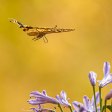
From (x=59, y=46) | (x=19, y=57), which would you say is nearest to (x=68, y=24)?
(x=59, y=46)

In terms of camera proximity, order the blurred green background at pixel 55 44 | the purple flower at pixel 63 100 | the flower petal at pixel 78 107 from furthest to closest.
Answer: the blurred green background at pixel 55 44 < the purple flower at pixel 63 100 < the flower petal at pixel 78 107

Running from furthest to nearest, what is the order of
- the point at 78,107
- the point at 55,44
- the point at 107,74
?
1. the point at 55,44
2. the point at 107,74
3. the point at 78,107

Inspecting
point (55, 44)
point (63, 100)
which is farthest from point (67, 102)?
point (55, 44)

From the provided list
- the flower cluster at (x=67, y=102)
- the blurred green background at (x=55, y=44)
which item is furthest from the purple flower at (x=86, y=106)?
the blurred green background at (x=55, y=44)

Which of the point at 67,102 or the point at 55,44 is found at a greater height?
the point at 55,44

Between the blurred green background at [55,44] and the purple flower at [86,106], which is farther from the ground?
the blurred green background at [55,44]

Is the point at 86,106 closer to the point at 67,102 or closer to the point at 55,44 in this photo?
the point at 67,102

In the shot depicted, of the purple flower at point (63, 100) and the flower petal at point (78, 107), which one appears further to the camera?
the purple flower at point (63, 100)

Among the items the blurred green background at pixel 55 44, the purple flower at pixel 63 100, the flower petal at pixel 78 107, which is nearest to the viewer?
the flower petal at pixel 78 107

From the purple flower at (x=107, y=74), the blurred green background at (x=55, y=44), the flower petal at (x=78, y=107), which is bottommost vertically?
the flower petal at (x=78, y=107)

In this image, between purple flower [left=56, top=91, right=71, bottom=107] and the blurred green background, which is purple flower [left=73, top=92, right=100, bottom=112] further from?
the blurred green background

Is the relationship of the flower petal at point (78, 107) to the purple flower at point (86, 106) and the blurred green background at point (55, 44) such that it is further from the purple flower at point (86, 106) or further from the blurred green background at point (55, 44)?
the blurred green background at point (55, 44)
